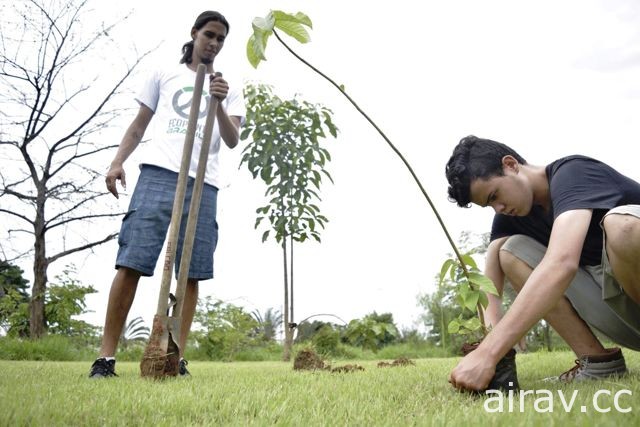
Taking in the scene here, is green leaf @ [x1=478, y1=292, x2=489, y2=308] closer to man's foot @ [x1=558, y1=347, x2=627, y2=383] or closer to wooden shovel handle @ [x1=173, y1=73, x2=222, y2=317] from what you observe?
man's foot @ [x1=558, y1=347, x2=627, y2=383]

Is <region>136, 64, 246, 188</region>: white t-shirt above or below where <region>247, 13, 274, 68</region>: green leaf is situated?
above

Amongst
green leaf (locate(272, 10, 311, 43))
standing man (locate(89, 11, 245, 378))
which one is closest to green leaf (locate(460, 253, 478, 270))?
green leaf (locate(272, 10, 311, 43))

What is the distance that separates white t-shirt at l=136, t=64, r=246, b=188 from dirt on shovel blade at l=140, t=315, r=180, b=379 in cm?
91

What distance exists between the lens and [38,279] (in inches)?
370

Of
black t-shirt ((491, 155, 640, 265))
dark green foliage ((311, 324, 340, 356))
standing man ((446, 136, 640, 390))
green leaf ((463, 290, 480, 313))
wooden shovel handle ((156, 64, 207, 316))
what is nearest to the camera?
standing man ((446, 136, 640, 390))

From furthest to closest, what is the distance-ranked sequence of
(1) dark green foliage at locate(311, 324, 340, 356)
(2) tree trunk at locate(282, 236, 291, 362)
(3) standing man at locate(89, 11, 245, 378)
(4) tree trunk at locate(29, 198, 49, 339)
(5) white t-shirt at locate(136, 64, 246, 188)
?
(4) tree trunk at locate(29, 198, 49, 339) → (1) dark green foliage at locate(311, 324, 340, 356) → (2) tree trunk at locate(282, 236, 291, 362) → (5) white t-shirt at locate(136, 64, 246, 188) → (3) standing man at locate(89, 11, 245, 378)

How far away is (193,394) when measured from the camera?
179cm

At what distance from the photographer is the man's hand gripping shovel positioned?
7.95ft

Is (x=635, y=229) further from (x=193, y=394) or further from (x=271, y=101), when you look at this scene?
(x=271, y=101)

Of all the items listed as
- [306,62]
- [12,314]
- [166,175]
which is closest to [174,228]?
[166,175]

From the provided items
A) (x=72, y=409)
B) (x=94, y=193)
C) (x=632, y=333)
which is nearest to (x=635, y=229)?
(x=632, y=333)

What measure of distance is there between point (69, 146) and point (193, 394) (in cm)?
917

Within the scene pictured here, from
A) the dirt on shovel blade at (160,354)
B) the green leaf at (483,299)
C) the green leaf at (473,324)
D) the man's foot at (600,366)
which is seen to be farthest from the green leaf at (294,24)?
the man's foot at (600,366)

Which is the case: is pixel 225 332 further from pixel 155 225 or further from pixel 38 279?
pixel 155 225
